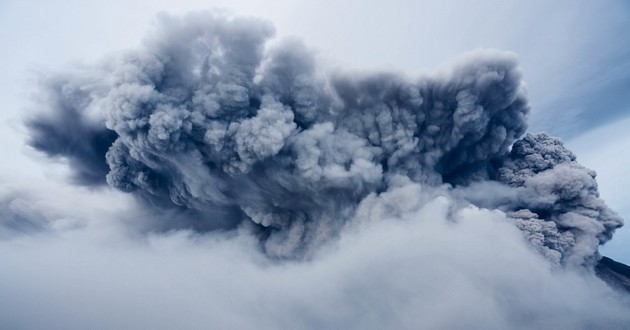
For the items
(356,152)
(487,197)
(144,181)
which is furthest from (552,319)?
(144,181)

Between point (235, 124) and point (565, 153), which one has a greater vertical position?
point (565, 153)

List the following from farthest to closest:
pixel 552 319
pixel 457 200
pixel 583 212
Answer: pixel 552 319 → pixel 457 200 → pixel 583 212

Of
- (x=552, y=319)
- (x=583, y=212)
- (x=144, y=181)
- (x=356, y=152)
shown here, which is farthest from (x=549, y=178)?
(x=144, y=181)

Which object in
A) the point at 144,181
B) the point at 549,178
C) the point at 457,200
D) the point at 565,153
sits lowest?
the point at 144,181

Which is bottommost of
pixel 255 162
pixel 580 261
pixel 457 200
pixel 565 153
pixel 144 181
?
pixel 144 181

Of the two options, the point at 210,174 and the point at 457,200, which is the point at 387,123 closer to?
the point at 457,200

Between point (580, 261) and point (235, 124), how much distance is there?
32.0 m

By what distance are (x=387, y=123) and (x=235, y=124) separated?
12895mm

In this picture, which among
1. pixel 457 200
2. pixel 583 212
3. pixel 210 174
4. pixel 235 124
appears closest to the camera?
pixel 235 124

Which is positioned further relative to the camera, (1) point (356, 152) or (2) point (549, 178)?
(2) point (549, 178)

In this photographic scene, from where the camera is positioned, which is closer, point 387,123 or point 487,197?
point 387,123

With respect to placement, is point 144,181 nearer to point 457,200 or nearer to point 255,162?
point 255,162

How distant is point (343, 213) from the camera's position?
3128cm

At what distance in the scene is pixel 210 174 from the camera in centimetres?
2944
